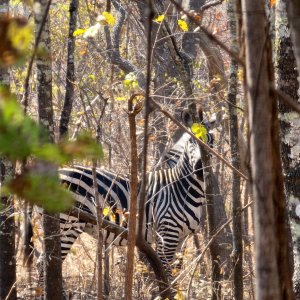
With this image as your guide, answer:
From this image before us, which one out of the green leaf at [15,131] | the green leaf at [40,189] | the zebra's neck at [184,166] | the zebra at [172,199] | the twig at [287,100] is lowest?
the green leaf at [40,189]

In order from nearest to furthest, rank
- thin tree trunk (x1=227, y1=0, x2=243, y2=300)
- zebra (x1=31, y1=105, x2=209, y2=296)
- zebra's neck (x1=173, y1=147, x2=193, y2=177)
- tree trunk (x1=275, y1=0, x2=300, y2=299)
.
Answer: tree trunk (x1=275, y1=0, x2=300, y2=299)
thin tree trunk (x1=227, y1=0, x2=243, y2=300)
zebra (x1=31, y1=105, x2=209, y2=296)
zebra's neck (x1=173, y1=147, x2=193, y2=177)

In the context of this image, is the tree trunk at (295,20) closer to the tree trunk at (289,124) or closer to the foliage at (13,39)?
the foliage at (13,39)

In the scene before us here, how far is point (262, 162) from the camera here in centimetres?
191

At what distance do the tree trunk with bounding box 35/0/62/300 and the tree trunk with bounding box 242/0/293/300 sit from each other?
433 cm

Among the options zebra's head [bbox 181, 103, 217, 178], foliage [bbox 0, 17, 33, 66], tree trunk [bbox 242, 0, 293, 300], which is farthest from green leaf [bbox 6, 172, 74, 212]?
zebra's head [bbox 181, 103, 217, 178]

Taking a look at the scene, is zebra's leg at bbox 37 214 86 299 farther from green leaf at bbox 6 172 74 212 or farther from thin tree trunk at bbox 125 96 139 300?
green leaf at bbox 6 172 74 212

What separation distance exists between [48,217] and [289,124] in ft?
10.3

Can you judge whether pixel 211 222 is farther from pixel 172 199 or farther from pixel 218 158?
pixel 218 158

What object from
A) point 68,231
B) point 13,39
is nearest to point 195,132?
point 68,231

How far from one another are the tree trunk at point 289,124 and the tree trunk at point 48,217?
2525 mm

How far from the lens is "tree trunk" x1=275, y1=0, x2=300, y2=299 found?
409 cm

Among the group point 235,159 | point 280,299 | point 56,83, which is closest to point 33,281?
point 235,159

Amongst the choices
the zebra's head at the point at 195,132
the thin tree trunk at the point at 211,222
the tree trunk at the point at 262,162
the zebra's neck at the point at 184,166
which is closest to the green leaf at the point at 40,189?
the tree trunk at the point at 262,162

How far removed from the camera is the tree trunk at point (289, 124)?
4086 millimetres
